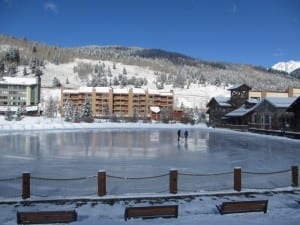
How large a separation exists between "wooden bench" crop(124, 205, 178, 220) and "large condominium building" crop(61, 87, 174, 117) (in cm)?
11537

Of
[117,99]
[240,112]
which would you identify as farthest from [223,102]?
[117,99]

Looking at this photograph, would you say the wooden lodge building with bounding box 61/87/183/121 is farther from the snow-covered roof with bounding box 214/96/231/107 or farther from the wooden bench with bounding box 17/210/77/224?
the wooden bench with bounding box 17/210/77/224

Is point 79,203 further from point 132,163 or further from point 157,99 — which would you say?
point 157,99

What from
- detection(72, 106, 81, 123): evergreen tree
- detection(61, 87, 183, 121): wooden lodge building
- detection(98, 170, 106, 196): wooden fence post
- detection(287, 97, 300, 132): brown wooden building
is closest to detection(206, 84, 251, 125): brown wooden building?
detection(287, 97, 300, 132): brown wooden building

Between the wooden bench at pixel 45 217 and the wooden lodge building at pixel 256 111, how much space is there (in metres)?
40.1

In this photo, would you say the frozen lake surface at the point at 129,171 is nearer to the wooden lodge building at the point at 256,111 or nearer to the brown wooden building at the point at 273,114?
the wooden lodge building at the point at 256,111

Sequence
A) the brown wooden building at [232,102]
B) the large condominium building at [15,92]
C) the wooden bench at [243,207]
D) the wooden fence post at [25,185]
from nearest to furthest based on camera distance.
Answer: the wooden bench at [243,207]
the wooden fence post at [25,185]
the brown wooden building at [232,102]
the large condominium building at [15,92]

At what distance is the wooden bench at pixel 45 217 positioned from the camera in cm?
880

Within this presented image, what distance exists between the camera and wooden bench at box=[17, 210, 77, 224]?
8.80 metres

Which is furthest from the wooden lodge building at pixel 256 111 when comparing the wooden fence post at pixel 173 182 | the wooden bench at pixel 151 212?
the wooden bench at pixel 151 212

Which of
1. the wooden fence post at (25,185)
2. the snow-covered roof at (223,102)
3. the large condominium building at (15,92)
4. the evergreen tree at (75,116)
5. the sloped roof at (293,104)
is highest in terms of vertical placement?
the large condominium building at (15,92)

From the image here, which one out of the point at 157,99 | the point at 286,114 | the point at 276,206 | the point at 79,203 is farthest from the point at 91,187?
the point at 157,99

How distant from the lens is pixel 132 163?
19844mm

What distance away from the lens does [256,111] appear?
60.7m
